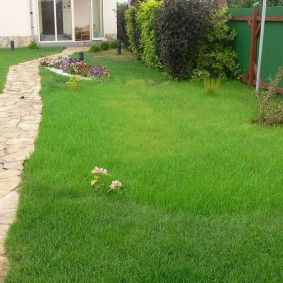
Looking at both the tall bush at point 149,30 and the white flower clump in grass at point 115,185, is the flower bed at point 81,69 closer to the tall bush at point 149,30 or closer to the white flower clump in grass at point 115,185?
the tall bush at point 149,30

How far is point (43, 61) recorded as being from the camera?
14906 mm

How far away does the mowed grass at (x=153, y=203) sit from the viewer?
9.92 ft

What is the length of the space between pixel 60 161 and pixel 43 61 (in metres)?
10.6

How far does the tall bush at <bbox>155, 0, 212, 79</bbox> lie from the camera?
418 inches

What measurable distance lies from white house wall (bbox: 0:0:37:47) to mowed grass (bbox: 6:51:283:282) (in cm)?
1537

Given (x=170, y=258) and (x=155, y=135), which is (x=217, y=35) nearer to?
(x=155, y=135)

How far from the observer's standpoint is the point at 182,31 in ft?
34.8

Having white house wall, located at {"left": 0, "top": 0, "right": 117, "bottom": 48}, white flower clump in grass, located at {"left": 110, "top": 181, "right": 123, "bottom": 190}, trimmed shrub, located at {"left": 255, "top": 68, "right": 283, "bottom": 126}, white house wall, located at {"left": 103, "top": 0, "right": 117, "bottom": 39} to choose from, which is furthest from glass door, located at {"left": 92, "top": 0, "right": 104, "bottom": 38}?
white flower clump in grass, located at {"left": 110, "top": 181, "right": 123, "bottom": 190}

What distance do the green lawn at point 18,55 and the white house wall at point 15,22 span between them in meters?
1.07

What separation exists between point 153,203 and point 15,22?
1920 cm

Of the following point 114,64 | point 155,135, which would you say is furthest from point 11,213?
point 114,64

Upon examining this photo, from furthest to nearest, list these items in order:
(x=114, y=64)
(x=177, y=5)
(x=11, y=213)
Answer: (x=114, y=64) < (x=177, y=5) < (x=11, y=213)

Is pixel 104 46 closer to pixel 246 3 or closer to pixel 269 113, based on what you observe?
pixel 246 3

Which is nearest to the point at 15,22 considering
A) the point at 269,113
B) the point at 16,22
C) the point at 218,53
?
the point at 16,22
